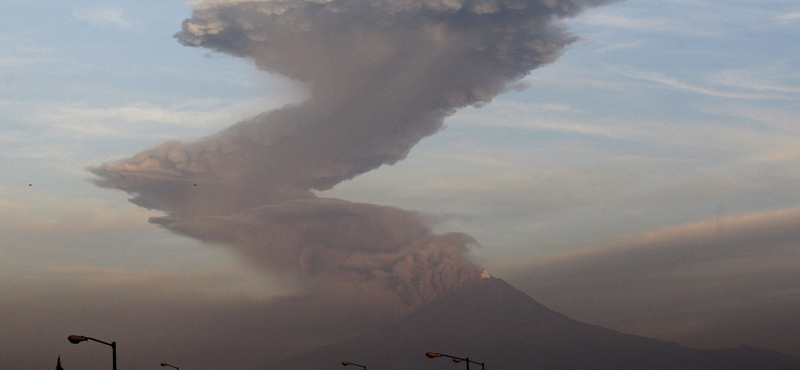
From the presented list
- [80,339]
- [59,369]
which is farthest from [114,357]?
[59,369]

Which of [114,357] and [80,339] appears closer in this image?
[80,339]

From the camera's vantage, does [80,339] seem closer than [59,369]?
Yes

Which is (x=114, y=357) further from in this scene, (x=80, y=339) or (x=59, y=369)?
(x=59, y=369)

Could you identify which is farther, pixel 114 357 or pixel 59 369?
pixel 59 369

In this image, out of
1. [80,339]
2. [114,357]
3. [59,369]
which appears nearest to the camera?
[80,339]

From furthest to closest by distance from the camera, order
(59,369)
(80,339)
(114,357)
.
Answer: (59,369) → (114,357) → (80,339)
